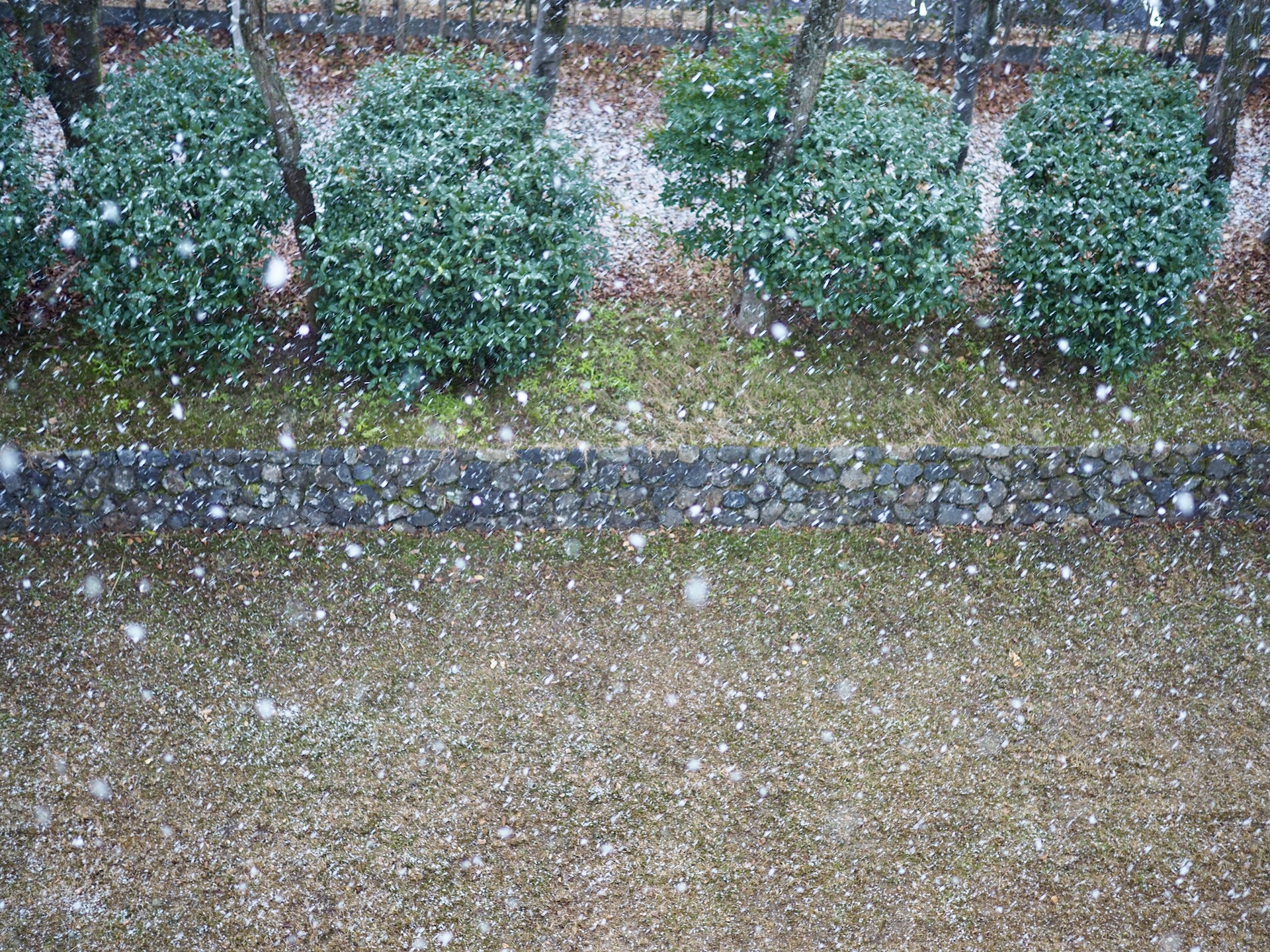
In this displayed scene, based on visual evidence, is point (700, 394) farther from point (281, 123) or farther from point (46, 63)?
point (46, 63)

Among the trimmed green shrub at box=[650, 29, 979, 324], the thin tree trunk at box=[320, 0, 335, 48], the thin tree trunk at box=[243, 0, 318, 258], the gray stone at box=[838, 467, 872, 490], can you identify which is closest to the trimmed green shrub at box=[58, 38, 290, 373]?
the thin tree trunk at box=[243, 0, 318, 258]

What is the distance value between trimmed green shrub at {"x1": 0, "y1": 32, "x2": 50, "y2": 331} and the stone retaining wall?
125cm

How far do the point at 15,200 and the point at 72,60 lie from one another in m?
1.44

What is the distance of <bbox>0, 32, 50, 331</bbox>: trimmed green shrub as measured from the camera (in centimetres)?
668

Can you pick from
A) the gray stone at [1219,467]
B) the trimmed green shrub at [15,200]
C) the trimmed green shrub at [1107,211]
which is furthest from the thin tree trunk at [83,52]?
the gray stone at [1219,467]

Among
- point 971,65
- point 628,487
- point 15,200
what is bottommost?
point 628,487

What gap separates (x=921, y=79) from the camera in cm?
1234

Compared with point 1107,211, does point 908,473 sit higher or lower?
lower

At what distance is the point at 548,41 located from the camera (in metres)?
7.96

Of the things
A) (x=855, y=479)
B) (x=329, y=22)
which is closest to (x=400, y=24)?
(x=329, y=22)

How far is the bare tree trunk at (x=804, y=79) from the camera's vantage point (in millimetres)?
6934

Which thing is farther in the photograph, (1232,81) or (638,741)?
(1232,81)

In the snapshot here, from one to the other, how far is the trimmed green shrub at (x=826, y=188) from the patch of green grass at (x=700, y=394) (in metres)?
0.52

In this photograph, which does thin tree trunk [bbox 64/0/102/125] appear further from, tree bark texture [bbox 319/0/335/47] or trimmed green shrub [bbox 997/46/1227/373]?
trimmed green shrub [bbox 997/46/1227/373]
